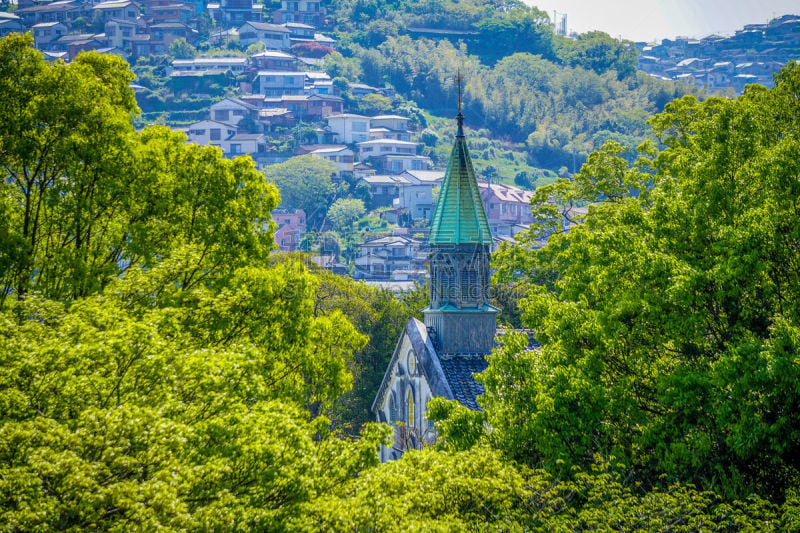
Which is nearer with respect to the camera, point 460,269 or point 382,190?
point 460,269

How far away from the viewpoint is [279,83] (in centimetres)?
12700

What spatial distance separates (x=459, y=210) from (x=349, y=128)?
92.2 meters

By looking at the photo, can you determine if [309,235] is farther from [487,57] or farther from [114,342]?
[487,57]

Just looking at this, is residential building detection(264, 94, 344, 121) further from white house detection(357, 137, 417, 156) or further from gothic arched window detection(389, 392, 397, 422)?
gothic arched window detection(389, 392, 397, 422)

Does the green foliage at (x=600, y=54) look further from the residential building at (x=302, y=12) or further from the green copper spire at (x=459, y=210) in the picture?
the green copper spire at (x=459, y=210)

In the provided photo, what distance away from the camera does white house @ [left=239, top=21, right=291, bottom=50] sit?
14575cm

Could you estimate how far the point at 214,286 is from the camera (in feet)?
47.1

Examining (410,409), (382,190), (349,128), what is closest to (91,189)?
(410,409)

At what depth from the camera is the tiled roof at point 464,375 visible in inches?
835

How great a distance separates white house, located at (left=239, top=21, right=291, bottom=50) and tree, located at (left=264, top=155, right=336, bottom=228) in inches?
2204

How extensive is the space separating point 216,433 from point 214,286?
4.56 metres

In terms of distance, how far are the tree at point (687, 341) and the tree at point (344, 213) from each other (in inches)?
2974

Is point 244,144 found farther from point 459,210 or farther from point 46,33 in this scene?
point 459,210

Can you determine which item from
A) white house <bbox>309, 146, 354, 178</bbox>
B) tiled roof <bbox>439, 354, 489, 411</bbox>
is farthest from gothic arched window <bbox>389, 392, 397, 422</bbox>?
white house <bbox>309, 146, 354, 178</bbox>
